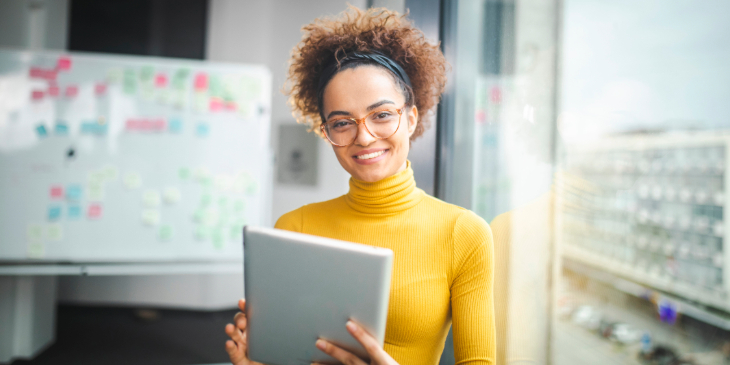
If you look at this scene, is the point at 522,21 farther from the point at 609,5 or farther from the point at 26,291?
the point at 26,291

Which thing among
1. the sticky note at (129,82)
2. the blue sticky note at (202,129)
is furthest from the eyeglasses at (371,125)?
the sticky note at (129,82)

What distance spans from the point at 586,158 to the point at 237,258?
5.89 ft

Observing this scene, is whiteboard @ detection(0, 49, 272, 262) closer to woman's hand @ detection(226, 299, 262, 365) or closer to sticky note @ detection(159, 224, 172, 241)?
sticky note @ detection(159, 224, 172, 241)

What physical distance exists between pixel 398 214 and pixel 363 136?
0.19 metres

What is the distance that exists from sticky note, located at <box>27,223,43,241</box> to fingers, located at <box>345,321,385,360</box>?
6.86 ft

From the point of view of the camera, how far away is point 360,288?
0.55m

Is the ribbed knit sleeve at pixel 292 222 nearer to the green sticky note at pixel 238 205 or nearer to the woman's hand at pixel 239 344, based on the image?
the woman's hand at pixel 239 344

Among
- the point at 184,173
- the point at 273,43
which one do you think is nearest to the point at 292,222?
the point at 184,173

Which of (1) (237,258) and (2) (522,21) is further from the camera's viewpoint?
(1) (237,258)

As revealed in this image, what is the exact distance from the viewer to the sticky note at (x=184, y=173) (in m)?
1.89

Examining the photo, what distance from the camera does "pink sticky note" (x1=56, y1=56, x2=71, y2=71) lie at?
180 centimetres

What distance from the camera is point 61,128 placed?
71.2 inches

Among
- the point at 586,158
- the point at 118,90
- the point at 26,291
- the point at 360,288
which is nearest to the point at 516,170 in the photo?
the point at 586,158

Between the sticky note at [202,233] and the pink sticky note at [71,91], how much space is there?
986mm
